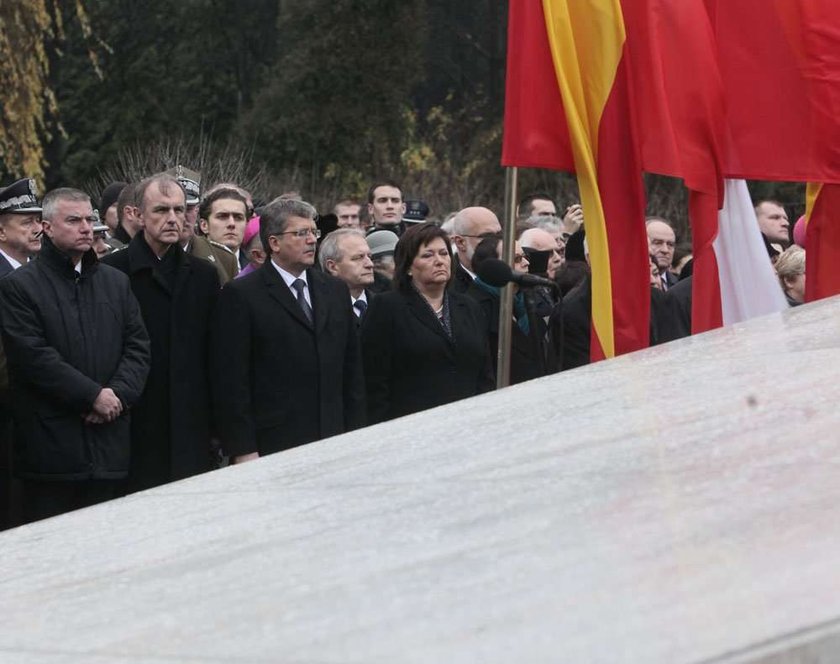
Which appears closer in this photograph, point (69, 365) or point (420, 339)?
point (69, 365)

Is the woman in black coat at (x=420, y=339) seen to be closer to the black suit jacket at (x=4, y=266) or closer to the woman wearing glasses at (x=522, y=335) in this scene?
the woman wearing glasses at (x=522, y=335)

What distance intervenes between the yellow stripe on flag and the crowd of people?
267 mm

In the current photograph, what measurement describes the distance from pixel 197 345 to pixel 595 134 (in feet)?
6.19

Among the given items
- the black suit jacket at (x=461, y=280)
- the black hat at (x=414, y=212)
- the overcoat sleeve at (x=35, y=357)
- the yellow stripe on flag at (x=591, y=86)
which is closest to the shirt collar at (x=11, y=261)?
the overcoat sleeve at (x=35, y=357)

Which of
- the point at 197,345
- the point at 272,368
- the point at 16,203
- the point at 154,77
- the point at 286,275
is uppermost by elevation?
the point at 154,77

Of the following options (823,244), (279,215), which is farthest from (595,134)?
(279,215)

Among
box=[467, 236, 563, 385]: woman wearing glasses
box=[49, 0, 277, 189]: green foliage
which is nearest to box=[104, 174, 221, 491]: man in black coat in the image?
box=[467, 236, 563, 385]: woman wearing glasses

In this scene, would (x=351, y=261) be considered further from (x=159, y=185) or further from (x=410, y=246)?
(x=159, y=185)

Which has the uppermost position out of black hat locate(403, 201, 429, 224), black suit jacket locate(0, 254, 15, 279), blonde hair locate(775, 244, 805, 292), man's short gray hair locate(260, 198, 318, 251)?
man's short gray hair locate(260, 198, 318, 251)

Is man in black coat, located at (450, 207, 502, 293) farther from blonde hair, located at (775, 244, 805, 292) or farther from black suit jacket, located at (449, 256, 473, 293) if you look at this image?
blonde hair, located at (775, 244, 805, 292)

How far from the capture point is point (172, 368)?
754 centimetres

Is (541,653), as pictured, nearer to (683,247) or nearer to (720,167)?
(720,167)

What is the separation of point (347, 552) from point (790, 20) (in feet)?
15.0

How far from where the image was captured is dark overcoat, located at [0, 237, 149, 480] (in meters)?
7.03
